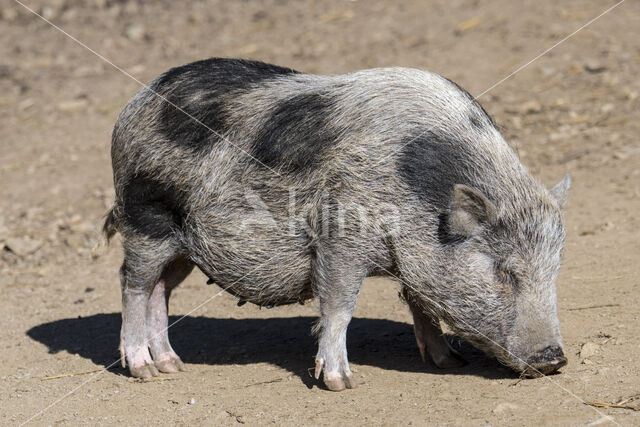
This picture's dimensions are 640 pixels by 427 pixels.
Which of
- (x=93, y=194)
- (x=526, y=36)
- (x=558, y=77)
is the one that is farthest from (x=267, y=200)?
(x=526, y=36)

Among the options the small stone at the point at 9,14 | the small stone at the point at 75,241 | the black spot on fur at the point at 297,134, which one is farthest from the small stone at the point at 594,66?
the small stone at the point at 9,14

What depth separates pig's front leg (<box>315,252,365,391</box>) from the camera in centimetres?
470

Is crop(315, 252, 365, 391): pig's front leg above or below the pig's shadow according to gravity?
above

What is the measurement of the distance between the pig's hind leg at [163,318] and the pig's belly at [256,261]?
1.77 feet

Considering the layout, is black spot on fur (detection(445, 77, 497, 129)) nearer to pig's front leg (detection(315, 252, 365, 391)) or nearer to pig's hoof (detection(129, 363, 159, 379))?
pig's front leg (detection(315, 252, 365, 391))

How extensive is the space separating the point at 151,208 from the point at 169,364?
3.43 feet

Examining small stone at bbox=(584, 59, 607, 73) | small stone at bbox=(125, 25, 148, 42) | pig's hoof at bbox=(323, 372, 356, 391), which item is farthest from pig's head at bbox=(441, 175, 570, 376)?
small stone at bbox=(125, 25, 148, 42)

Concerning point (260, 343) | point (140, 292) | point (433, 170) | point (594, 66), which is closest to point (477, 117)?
point (433, 170)

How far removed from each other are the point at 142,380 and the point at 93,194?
4179mm

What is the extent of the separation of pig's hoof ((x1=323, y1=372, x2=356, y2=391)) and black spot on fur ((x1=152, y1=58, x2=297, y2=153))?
4.98 feet

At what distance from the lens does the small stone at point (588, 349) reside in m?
4.72

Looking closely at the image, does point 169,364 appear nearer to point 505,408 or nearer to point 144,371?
point 144,371

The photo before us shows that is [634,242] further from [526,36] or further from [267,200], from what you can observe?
[526,36]

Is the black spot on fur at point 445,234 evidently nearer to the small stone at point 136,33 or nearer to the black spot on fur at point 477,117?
the black spot on fur at point 477,117
